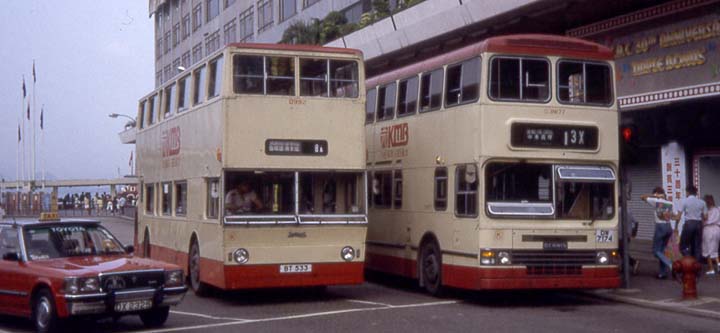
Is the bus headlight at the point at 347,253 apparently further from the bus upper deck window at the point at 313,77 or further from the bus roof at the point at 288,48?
the bus roof at the point at 288,48

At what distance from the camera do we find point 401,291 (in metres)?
18.5

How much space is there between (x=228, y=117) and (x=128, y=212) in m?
56.7

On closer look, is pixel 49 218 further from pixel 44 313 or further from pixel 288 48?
pixel 288 48

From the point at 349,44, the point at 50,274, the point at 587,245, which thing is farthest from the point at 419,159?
the point at 349,44

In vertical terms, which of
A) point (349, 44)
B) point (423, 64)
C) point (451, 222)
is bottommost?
point (451, 222)

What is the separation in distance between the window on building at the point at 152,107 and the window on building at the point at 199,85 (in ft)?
13.5

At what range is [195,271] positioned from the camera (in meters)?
17.6

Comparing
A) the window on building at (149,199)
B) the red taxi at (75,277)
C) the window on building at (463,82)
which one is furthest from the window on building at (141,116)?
the window on building at (463,82)

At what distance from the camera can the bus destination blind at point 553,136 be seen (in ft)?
50.1

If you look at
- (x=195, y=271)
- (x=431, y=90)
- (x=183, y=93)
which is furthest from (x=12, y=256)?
(x=431, y=90)

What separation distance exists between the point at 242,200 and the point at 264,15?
43.4 metres

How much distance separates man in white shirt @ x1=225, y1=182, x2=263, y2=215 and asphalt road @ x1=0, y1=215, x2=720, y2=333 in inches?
63.1

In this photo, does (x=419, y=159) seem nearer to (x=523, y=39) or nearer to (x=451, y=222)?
(x=451, y=222)

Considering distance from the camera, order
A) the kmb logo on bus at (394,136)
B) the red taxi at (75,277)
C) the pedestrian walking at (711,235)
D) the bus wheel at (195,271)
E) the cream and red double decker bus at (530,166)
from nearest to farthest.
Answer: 1. the red taxi at (75,277)
2. the cream and red double decker bus at (530,166)
3. the bus wheel at (195,271)
4. the kmb logo on bus at (394,136)
5. the pedestrian walking at (711,235)
